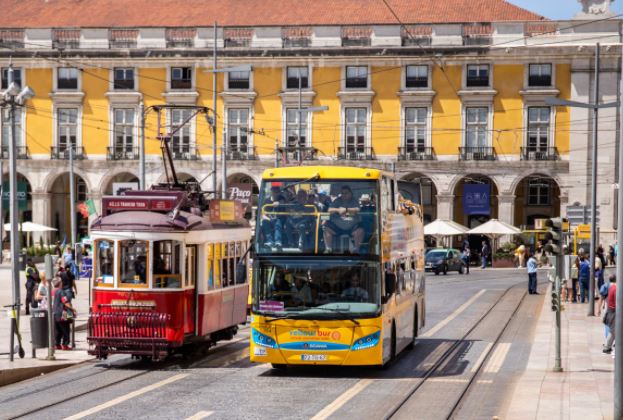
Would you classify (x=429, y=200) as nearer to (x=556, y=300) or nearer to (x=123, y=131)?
(x=123, y=131)

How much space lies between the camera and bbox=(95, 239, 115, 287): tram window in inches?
909

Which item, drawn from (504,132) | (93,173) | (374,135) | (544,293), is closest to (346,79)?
(374,135)

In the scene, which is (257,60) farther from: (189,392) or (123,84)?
(189,392)

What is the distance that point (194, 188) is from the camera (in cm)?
2644

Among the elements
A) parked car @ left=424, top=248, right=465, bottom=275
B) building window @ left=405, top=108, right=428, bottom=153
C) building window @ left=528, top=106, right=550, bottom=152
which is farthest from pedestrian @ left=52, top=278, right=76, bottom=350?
building window @ left=528, top=106, right=550, bottom=152

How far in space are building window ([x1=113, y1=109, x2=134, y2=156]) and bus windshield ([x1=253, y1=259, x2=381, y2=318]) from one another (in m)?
55.3

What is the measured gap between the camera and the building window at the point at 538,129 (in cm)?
7275

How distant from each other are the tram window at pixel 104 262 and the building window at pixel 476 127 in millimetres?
52388

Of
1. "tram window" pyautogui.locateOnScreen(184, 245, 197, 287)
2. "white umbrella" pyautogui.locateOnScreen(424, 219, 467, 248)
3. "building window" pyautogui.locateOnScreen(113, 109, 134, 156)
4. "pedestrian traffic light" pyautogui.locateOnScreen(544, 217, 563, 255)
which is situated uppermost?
"building window" pyautogui.locateOnScreen(113, 109, 134, 156)

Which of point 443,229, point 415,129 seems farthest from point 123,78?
point 443,229

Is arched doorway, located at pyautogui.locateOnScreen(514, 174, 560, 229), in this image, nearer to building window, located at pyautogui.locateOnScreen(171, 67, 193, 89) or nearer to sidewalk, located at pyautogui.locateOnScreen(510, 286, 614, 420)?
building window, located at pyautogui.locateOnScreen(171, 67, 193, 89)

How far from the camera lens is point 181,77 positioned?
2940 inches

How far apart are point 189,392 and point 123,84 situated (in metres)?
57.4

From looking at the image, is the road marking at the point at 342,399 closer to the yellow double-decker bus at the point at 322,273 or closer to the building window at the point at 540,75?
the yellow double-decker bus at the point at 322,273
